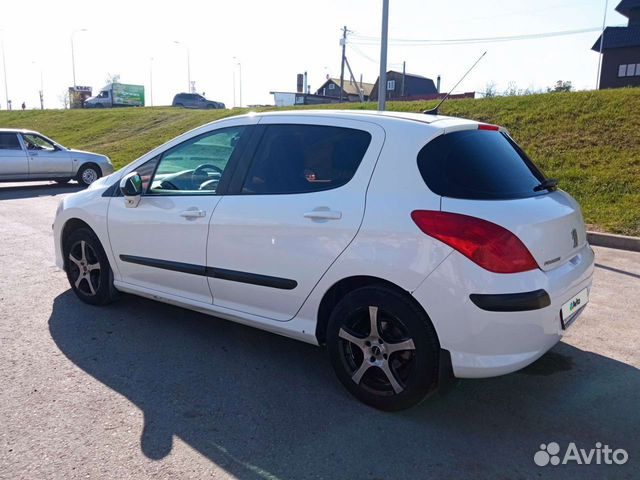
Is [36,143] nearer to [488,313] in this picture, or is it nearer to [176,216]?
[176,216]

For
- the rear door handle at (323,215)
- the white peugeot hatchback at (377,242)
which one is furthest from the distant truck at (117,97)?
the rear door handle at (323,215)

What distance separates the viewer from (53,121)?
3609 cm

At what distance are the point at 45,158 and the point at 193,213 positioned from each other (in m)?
12.2

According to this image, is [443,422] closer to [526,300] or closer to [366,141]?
[526,300]

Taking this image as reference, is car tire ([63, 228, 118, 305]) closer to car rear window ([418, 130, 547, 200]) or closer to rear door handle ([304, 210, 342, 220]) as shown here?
rear door handle ([304, 210, 342, 220])

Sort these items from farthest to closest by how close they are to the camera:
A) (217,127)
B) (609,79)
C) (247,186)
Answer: (609,79) → (217,127) → (247,186)

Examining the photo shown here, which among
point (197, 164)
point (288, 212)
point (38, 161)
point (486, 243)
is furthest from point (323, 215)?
point (38, 161)

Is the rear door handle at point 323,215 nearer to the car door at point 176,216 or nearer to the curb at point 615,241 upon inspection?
the car door at point 176,216

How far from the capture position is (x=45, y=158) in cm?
1417

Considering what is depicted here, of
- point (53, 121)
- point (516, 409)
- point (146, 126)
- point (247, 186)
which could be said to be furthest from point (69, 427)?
point (53, 121)

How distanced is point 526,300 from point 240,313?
1.90m

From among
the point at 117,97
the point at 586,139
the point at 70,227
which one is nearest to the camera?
the point at 70,227

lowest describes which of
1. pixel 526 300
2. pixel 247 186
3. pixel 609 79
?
pixel 526 300

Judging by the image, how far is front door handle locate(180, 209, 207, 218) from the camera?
386 cm
